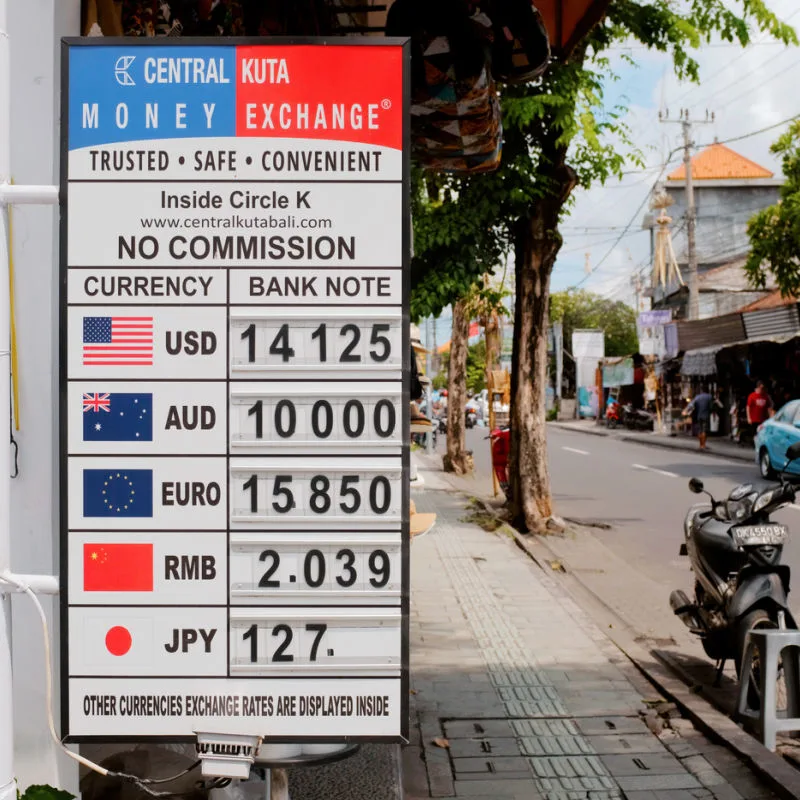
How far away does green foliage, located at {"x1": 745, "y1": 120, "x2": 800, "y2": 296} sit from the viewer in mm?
22094

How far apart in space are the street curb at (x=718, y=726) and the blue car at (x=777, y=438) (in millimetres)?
11764

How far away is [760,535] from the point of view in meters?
5.32

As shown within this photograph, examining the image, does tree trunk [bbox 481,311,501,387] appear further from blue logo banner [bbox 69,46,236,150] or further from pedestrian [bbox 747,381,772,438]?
blue logo banner [bbox 69,46,236,150]

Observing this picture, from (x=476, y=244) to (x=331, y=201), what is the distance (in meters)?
8.78

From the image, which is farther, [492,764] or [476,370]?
[476,370]

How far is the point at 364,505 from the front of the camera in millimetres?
2375

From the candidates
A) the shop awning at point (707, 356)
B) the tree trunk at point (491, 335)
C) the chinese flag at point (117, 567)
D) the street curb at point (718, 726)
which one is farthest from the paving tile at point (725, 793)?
the shop awning at point (707, 356)

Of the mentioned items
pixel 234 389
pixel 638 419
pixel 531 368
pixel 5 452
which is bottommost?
pixel 638 419

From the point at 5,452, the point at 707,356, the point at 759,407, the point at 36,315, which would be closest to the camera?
the point at 5,452

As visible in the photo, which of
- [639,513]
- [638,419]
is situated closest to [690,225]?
[638,419]

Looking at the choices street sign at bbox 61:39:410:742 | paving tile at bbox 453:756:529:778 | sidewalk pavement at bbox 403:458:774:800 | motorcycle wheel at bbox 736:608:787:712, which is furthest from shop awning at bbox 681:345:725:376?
street sign at bbox 61:39:410:742

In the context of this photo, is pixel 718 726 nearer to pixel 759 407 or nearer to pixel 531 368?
pixel 531 368

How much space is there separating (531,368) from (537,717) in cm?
705

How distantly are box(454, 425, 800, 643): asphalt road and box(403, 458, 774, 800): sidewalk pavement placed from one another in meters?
0.70
